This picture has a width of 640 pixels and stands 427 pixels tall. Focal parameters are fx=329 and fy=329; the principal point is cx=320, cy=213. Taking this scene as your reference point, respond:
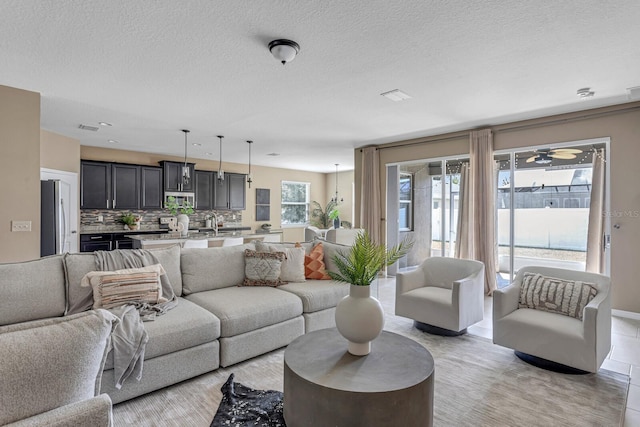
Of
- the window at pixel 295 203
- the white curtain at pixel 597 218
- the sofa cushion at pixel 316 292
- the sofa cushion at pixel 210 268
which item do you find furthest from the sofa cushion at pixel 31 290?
the window at pixel 295 203

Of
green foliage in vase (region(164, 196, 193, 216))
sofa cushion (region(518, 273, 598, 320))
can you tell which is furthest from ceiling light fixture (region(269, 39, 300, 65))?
green foliage in vase (region(164, 196, 193, 216))

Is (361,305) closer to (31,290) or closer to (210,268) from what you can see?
(210,268)

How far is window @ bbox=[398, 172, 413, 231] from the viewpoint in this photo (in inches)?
255

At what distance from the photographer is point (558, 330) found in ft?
8.64

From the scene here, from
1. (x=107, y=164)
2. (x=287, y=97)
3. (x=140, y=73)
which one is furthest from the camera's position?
(x=107, y=164)

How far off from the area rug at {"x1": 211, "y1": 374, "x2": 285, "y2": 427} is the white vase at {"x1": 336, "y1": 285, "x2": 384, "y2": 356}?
64 centimetres

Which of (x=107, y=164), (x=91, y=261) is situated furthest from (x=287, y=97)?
(x=107, y=164)

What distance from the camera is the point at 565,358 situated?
2586 millimetres

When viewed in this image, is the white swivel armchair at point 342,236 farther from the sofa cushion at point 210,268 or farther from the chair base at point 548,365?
the chair base at point 548,365

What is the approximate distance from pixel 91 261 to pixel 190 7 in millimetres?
2069

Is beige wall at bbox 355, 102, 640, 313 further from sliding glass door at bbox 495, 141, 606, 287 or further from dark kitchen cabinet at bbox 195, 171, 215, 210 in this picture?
dark kitchen cabinet at bbox 195, 171, 215, 210

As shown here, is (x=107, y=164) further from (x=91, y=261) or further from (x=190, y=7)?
(x=190, y=7)

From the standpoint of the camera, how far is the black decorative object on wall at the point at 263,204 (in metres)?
9.59

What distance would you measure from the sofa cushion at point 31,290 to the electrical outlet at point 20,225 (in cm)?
156
